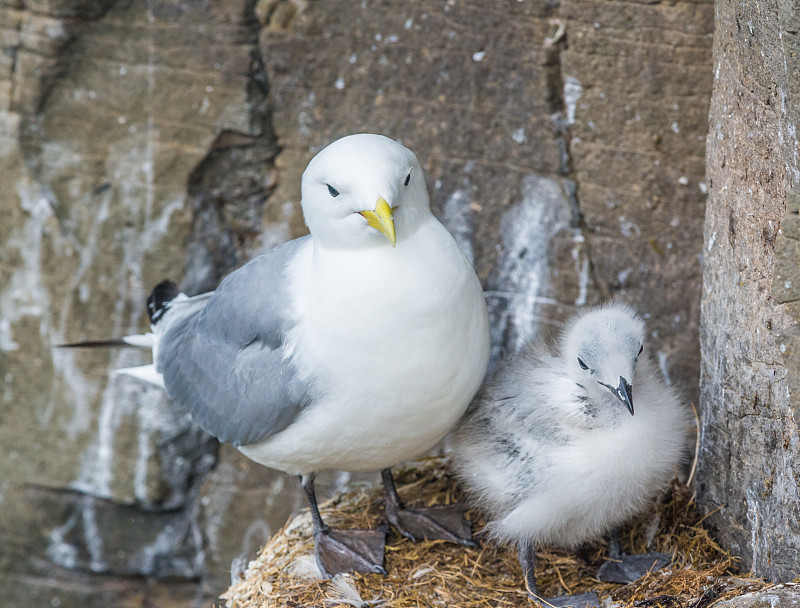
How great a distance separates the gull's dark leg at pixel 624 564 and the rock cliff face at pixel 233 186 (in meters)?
0.80

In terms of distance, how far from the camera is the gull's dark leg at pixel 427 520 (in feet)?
8.94

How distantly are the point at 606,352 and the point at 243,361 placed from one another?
971mm

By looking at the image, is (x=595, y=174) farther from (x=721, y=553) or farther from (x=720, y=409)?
(x=721, y=553)

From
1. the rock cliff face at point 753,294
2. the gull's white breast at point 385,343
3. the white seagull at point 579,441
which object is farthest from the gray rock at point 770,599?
the gull's white breast at point 385,343

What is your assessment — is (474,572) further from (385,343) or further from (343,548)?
(385,343)

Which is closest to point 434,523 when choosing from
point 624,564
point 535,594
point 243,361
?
point 535,594

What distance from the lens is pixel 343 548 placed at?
8.77ft

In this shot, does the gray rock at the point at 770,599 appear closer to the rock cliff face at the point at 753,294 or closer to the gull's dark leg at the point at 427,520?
the rock cliff face at the point at 753,294

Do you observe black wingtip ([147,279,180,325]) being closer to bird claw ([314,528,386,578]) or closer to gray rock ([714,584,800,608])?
bird claw ([314,528,386,578])

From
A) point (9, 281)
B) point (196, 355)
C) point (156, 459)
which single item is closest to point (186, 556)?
point (156, 459)

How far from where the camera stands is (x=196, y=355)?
264 centimetres

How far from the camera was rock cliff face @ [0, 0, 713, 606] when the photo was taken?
10.0 feet

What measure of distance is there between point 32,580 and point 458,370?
2.81 meters

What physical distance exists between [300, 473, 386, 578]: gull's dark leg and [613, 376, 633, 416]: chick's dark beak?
930 mm
